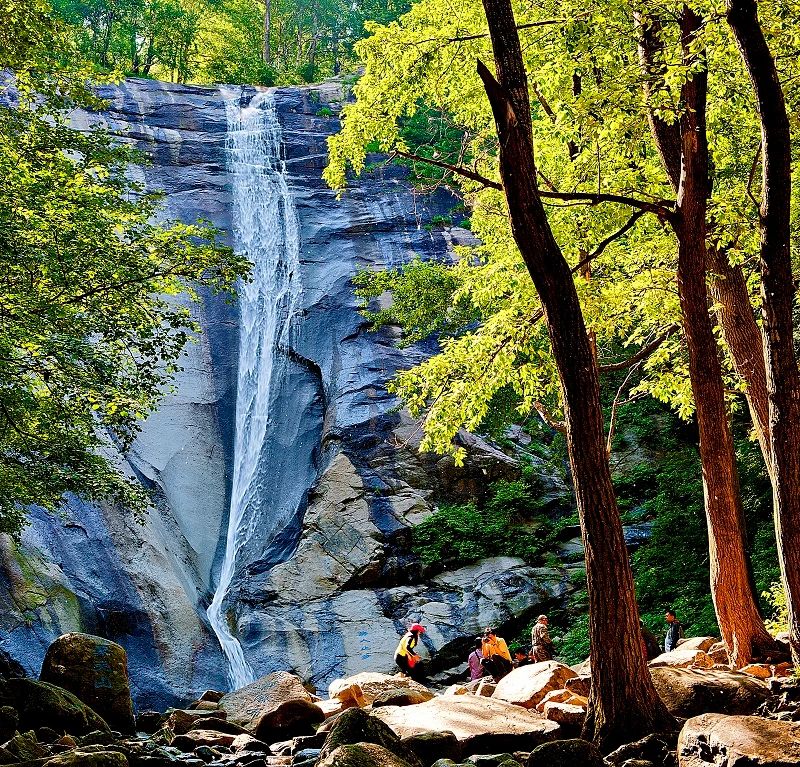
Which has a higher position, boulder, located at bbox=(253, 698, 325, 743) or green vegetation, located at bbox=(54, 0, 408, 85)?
green vegetation, located at bbox=(54, 0, 408, 85)

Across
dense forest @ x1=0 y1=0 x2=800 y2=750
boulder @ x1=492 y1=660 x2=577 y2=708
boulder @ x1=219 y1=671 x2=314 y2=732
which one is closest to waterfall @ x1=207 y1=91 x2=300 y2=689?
boulder @ x1=219 y1=671 x2=314 y2=732

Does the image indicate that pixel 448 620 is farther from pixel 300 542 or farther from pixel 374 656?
pixel 300 542

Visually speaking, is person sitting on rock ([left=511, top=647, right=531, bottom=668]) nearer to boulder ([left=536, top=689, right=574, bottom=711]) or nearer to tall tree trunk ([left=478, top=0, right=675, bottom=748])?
boulder ([left=536, top=689, right=574, bottom=711])

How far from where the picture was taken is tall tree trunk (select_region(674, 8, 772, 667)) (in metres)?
Answer: 8.76

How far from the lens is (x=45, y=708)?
8.61m

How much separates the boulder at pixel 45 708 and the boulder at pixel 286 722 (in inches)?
74.1

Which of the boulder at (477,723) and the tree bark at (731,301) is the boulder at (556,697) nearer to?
the boulder at (477,723)

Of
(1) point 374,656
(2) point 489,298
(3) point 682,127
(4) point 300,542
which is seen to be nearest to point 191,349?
Answer: (4) point 300,542

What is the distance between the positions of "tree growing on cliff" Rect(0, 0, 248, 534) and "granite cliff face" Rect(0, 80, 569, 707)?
467 centimetres

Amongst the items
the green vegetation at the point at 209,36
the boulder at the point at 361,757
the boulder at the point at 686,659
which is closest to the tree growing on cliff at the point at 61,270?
the boulder at the point at 361,757

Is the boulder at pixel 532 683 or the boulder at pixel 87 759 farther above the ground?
the boulder at pixel 87 759

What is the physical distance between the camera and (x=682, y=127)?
29.5 ft

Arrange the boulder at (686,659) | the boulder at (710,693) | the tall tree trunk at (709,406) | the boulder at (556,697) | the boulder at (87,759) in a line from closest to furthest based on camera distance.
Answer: the boulder at (87,759) → the boulder at (710,693) → the boulder at (556,697) → the tall tree trunk at (709,406) → the boulder at (686,659)

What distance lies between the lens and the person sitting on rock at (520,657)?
587 inches
